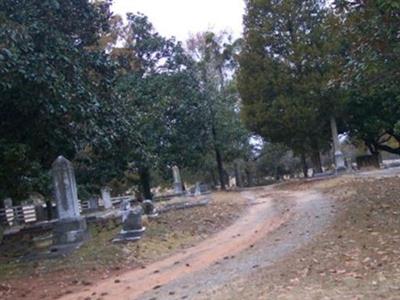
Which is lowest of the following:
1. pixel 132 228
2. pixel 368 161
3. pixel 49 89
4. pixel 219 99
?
pixel 132 228

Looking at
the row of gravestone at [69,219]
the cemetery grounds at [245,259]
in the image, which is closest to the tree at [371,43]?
the cemetery grounds at [245,259]

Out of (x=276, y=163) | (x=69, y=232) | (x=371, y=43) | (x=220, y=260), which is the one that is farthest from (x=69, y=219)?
(x=276, y=163)

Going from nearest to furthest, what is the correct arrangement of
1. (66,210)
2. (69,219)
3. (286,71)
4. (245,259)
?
(245,259) < (69,219) < (66,210) < (286,71)

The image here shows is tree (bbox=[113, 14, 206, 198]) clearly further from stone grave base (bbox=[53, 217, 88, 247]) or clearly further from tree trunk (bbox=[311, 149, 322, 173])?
stone grave base (bbox=[53, 217, 88, 247])

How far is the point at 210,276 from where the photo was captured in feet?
27.8

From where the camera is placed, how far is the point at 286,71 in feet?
89.7

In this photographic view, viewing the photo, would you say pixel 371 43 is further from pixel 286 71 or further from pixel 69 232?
pixel 286 71

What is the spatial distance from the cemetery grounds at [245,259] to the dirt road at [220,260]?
0.02 meters

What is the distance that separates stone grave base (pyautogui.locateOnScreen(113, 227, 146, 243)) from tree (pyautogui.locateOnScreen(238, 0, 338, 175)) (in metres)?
15.0

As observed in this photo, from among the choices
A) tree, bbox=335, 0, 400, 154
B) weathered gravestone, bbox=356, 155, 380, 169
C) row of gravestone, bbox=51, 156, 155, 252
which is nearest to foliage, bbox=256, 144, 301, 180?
weathered gravestone, bbox=356, 155, 380, 169

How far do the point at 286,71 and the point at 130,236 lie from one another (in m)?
16.7

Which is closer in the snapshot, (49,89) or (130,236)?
(49,89)

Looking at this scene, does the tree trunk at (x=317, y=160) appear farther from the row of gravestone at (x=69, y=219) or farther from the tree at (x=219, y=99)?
the row of gravestone at (x=69, y=219)

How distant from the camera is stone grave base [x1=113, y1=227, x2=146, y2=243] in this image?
12877 millimetres
